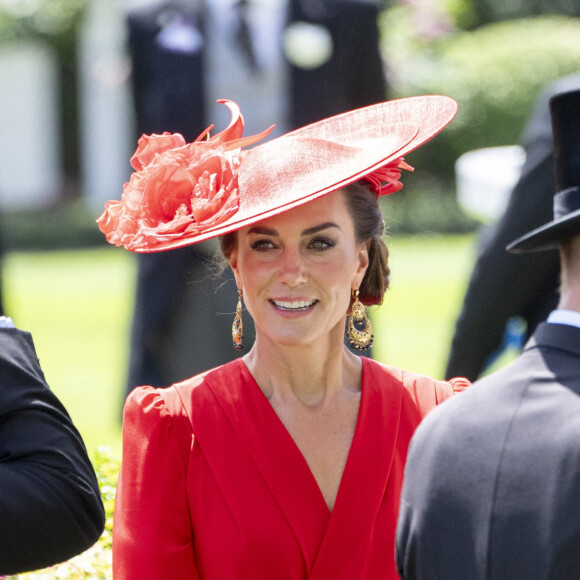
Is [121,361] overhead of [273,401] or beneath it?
beneath

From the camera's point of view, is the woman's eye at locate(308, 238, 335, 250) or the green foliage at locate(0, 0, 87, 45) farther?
the green foliage at locate(0, 0, 87, 45)

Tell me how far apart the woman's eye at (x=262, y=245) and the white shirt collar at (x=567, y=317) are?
858 millimetres

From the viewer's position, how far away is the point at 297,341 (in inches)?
108

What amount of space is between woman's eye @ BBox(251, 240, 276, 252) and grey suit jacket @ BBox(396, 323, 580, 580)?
772mm

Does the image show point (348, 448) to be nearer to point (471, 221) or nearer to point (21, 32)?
point (471, 221)

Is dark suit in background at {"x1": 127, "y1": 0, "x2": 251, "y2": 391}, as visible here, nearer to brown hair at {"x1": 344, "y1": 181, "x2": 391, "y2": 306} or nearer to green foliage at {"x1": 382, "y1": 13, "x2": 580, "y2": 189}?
brown hair at {"x1": 344, "y1": 181, "x2": 391, "y2": 306}

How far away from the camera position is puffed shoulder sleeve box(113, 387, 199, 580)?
257 cm

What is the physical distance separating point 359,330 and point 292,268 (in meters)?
0.36

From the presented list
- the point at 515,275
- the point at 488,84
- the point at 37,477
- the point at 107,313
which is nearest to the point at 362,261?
the point at 37,477

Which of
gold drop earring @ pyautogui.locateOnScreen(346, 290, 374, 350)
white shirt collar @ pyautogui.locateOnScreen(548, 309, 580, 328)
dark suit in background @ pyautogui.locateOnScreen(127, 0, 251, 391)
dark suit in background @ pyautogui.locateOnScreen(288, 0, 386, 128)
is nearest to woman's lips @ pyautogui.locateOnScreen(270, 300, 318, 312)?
gold drop earring @ pyautogui.locateOnScreen(346, 290, 374, 350)


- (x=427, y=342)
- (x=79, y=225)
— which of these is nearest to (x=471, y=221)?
(x=79, y=225)

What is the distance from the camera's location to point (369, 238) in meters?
2.93

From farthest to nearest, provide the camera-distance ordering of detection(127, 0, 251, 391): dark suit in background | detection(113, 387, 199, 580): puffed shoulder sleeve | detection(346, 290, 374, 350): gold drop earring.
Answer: detection(127, 0, 251, 391): dark suit in background
detection(346, 290, 374, 350): gold drop earring
detection(113, 387, 199, 580): puffed shoulder sleeve

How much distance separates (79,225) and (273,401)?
1515cm
